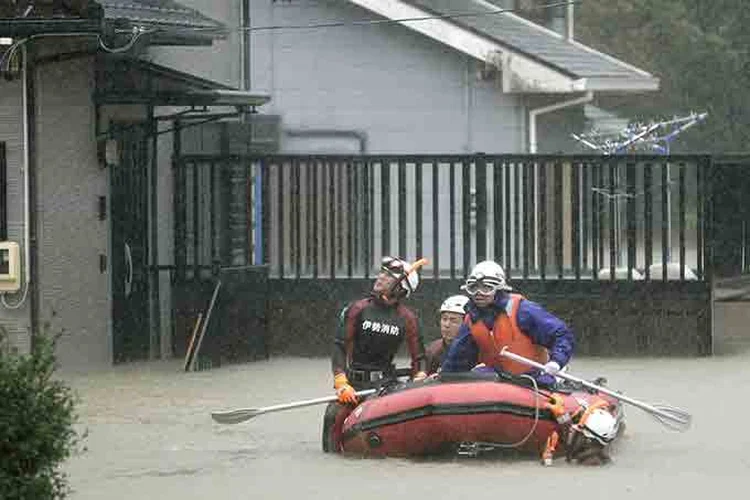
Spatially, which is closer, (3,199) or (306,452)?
(306,452)

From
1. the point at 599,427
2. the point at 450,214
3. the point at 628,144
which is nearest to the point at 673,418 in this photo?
the point at 599,427

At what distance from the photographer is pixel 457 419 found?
13.7 meters

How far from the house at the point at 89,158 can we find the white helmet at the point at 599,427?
21.3 feet

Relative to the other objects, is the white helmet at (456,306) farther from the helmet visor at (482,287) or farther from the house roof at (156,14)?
the house roof at (156,14)

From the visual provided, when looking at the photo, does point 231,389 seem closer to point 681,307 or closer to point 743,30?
point 681,307

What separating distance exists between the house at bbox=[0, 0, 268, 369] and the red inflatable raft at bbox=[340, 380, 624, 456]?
559 centimetres

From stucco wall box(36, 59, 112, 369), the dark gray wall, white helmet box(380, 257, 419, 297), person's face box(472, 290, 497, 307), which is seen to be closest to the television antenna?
the dark gray wall

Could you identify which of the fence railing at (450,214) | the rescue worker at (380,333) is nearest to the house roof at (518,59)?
the fence railing at (450,214)

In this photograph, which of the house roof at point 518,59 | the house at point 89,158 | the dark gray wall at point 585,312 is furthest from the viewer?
the house roof at point 518,59

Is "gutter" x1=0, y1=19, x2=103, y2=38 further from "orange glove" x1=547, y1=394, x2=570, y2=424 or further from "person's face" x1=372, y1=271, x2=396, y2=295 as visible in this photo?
"orange glove" x1=547, y1=394, x2=570, y2=424

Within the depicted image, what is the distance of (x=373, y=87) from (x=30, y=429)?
18.0 m

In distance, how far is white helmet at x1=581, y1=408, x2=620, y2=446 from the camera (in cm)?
1369

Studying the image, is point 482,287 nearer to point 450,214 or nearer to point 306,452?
point 306,452

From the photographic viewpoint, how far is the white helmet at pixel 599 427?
13.7 meters
